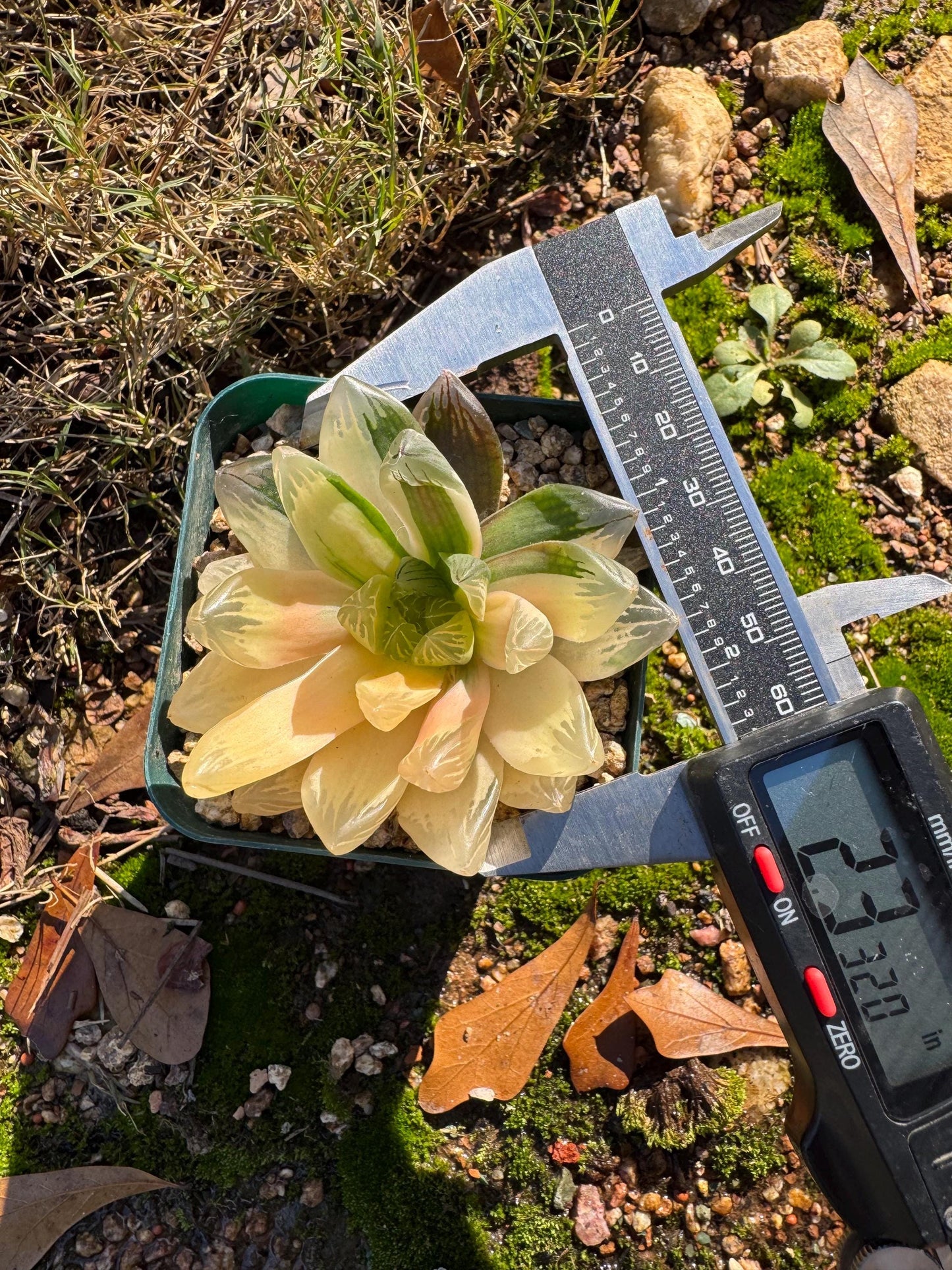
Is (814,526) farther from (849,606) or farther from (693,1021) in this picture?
(693,1021)

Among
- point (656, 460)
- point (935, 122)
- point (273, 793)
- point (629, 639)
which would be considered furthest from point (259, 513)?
point (935, 122)

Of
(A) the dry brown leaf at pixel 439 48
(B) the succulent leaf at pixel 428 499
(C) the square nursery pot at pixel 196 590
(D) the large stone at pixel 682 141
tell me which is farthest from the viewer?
(D) the large stone at pixel 682 141

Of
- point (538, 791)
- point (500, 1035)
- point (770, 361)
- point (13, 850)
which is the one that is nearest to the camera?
point (538, 791)

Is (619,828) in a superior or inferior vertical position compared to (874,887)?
superior

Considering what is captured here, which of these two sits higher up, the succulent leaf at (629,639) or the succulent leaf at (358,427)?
the succulent leaf at (358,427)

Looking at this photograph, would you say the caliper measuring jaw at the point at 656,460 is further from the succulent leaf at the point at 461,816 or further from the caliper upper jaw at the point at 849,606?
the succulent leaf at the point at 461,816

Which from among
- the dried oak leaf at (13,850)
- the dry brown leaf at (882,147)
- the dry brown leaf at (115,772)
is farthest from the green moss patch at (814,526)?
the dried oak leaf at (13,850)
